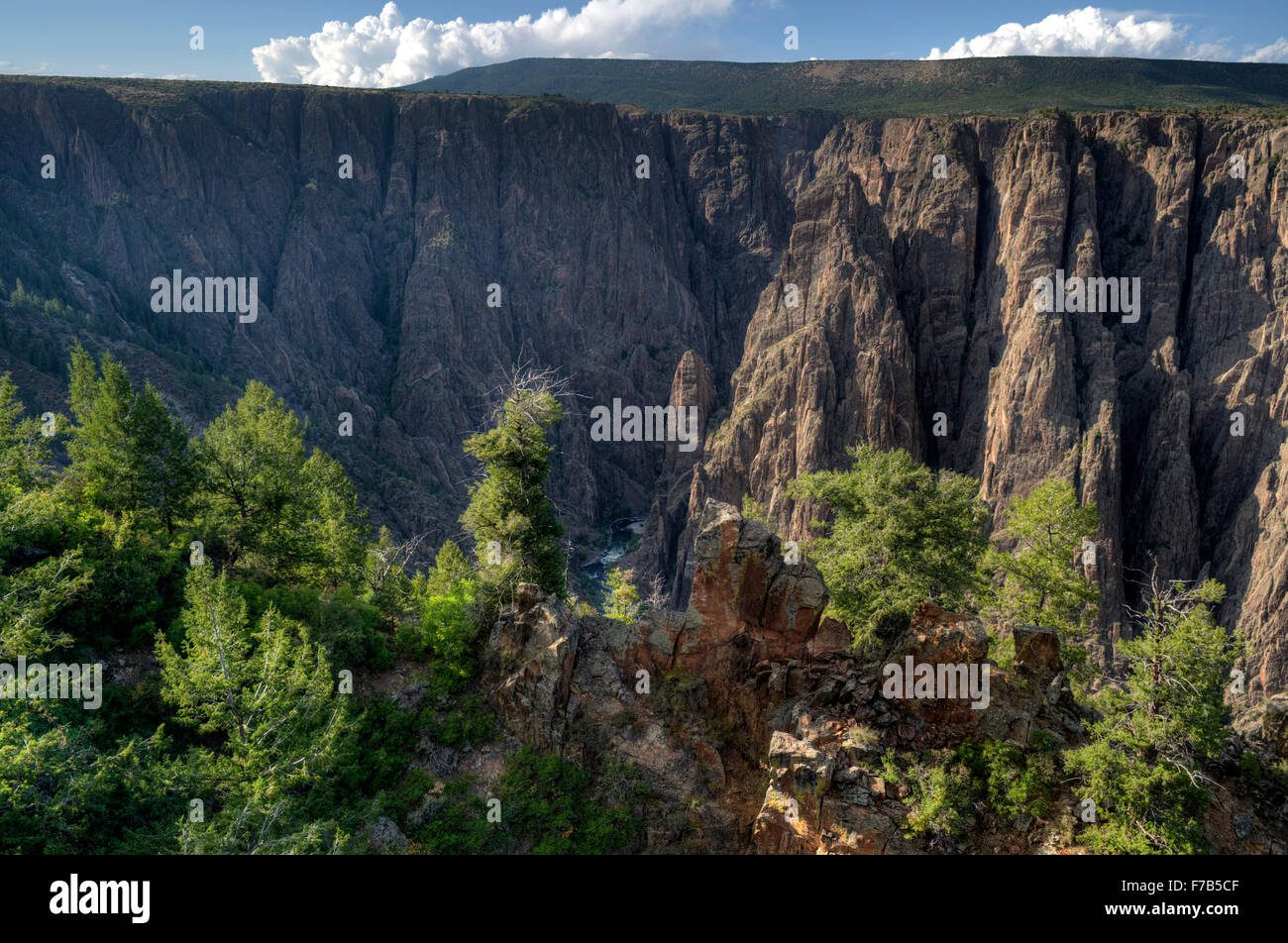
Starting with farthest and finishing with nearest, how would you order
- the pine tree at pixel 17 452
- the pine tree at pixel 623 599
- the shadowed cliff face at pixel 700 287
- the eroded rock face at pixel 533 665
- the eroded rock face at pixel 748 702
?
the shadowed cliff face at pixel 700 287
the pine tree at pixel 623 599
the eroded rock face at pixel 533 665
the pine tree at pixel 17 452
the eroded rock face at pixel 748 702

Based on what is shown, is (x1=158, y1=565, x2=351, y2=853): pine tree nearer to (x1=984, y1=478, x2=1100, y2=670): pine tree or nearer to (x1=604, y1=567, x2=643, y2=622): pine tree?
(x1=604, y1=567, x2=643, y2=622): pine tree

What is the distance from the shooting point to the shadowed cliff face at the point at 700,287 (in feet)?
196

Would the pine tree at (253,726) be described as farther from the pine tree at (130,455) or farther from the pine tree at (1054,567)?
the pine tree at (1054,567)

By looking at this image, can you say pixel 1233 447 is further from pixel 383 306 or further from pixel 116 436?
pixel 383 306

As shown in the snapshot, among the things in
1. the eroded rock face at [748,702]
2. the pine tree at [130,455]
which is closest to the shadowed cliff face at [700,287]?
the eroded rock face at [748,702]

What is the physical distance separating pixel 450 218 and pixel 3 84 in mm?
63883

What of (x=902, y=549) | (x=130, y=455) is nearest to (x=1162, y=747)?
(x=902, y=549)


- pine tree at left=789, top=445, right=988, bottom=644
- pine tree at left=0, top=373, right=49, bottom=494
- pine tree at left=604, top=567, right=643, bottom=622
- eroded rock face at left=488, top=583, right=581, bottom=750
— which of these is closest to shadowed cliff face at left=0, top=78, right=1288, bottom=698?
pine tree at left=604, top=567, right=643, bottom=622

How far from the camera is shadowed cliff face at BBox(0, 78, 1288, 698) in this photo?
196ft

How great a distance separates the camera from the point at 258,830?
1273 centimetres

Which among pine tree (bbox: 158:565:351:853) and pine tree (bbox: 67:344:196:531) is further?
pine tree (bbox: 67:344:196:531)

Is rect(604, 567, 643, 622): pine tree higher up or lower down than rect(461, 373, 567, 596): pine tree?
lower down
